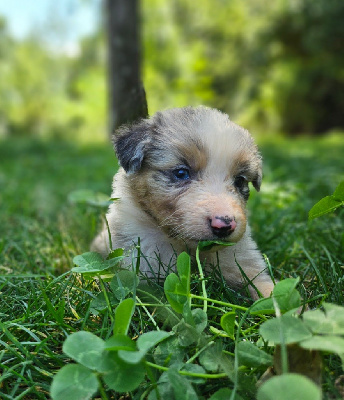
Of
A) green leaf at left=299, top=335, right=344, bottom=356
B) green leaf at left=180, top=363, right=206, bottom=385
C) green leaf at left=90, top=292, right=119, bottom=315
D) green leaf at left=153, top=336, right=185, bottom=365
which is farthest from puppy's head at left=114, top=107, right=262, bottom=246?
green leaf at left=299, top=335, right=344, bottom=356

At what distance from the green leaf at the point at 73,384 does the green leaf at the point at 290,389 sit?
0.63m

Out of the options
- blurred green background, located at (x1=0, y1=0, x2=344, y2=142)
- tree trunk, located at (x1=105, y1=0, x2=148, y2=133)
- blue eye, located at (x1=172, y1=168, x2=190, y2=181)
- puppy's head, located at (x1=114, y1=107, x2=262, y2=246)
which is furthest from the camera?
blurred green background, located at (x1=0, y1=0, x2=344, y2=142)

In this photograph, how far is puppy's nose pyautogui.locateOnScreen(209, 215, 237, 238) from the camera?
259 centimetres

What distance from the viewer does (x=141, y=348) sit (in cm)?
175

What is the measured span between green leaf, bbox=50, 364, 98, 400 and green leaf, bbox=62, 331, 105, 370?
32 mm

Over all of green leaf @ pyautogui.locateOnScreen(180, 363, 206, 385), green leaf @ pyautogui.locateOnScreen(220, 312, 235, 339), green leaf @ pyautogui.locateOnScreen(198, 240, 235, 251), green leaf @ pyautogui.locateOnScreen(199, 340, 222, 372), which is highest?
green leaf @ pyautogui.locateOnScreen(198, 240, 235, 251)

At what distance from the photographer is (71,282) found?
2.72m

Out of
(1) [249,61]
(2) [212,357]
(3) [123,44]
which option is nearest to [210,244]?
(2) [212,357]

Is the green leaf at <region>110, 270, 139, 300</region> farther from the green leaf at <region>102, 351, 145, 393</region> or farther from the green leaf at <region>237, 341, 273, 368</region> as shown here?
the green leaf at <region>237, 341, 273, 368</region>

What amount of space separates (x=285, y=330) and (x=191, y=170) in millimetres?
1456

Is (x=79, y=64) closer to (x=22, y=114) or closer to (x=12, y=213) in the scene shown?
(x=22, y=114)

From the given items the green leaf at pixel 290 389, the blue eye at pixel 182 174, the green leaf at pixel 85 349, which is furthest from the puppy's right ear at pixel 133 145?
the green leaf at pixel 290 389

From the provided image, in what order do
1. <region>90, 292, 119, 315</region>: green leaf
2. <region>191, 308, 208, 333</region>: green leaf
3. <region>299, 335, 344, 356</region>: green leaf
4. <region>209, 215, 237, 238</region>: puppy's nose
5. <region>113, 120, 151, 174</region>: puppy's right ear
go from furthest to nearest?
<region>113, 120, 151, 174</region>: puppy's right ear
<region>209, 215, 237, 238</region>: puppy's nose
<region>90, 292, 119, 315</region>: green leaf
<region>191, 308, 208, 333</region>: green leaf
<region>299, 335, 344, 356</region>: green leaf

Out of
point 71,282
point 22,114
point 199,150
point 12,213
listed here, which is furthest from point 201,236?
point 22,114
